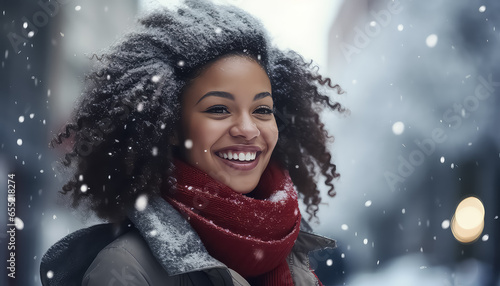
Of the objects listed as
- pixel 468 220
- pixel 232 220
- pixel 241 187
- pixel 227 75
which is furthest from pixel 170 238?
pixel 468 220

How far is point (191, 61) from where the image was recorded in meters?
1.65

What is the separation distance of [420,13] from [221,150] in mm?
3462

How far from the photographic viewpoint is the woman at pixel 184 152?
1541mm

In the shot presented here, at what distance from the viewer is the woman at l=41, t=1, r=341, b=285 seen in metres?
1.54

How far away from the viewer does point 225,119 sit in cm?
164

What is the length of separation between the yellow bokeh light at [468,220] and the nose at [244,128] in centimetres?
352

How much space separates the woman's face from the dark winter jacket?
0.22 metres

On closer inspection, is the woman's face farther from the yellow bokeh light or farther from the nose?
the yellow bokeh light

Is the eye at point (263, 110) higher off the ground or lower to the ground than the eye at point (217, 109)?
higher

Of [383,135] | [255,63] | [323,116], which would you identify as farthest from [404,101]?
[255,63]

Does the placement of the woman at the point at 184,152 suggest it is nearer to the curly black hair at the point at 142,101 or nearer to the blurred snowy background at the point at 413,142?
the curly black hair at the point at 142,101

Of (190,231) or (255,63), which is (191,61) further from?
(190,231)

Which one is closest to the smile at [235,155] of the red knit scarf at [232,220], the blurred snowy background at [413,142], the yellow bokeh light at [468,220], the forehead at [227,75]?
the red knit scarf at [232,220]

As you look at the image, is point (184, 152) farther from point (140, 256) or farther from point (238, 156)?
point (140, 256)
